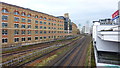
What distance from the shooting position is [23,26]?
3562cm

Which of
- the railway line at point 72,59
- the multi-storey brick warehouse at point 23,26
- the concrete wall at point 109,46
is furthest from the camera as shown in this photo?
the multi-storey brick warehouse at point 23,26

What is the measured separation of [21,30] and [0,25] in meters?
8.11

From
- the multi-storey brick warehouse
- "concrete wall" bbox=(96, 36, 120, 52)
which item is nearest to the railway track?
"concrete wall" bbox=(96, 36, 120, 52)

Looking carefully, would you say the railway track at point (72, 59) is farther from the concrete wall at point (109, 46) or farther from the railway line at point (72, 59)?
the concrete wall at point (109, 46)

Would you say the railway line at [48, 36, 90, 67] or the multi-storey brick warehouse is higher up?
the multi-storey brick warehouse

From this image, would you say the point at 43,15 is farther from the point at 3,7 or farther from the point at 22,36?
the point at 3,7

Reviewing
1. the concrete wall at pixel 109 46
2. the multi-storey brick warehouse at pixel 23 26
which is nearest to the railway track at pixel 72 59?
the concrete wall at pixel 109 46

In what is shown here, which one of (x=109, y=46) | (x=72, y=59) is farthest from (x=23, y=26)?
(x=109, y=46)

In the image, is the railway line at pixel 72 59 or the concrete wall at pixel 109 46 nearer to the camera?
the railway line at pixel 72 59

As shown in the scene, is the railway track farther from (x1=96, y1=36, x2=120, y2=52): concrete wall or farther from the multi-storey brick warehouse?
the multi-storey brick warehouse

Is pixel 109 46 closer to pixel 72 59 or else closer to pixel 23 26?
pixel 72 59

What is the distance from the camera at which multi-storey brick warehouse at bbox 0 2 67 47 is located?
28822 mm

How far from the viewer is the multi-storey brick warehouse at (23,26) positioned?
2882cm

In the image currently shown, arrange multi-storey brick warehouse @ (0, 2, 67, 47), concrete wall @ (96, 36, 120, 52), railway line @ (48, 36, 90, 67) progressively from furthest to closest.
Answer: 1. multi-storey brick warehouse @ (0, 2, 67, 47)
2. concrete wall @ (96, 36, 120, 52)
3. railway line @ (48, 36, 90, 67)
